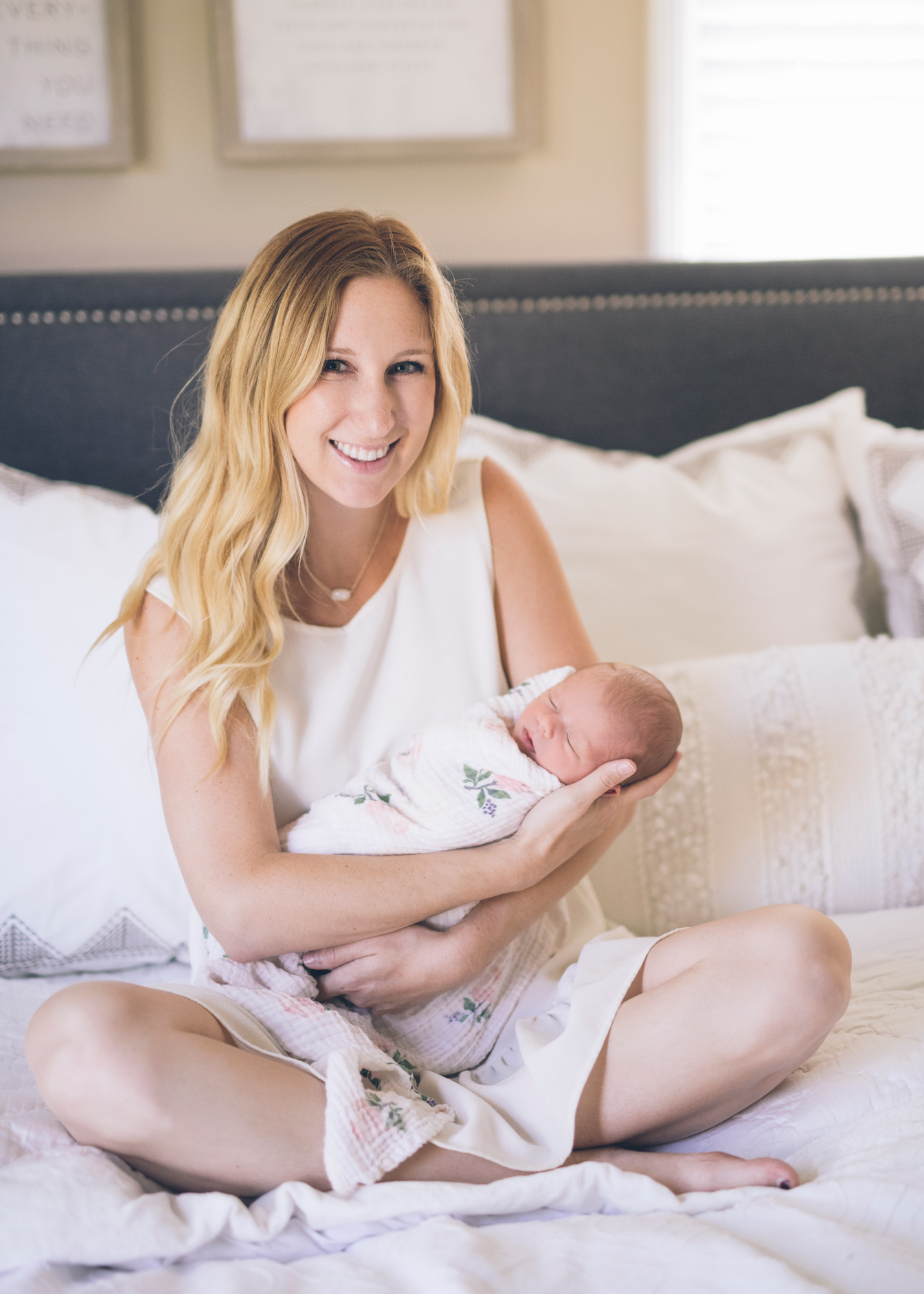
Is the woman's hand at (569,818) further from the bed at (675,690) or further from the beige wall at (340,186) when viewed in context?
the beige wall at (340,186)

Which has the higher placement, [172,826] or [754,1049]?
[172,826]

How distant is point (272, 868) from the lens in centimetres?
120

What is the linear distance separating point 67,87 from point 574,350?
1.12 metres

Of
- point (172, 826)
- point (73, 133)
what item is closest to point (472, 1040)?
point (172, 826)

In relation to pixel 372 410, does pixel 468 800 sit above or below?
below

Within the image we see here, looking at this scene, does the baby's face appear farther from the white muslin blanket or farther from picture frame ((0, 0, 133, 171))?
picture frame ((0, 0, 133, 171))

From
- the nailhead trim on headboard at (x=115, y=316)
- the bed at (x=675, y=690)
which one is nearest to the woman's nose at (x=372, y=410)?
the bed at (x=675, y=690)

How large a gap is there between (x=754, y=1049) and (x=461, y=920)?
371 mm

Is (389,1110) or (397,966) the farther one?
(397,966)

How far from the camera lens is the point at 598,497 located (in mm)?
1886

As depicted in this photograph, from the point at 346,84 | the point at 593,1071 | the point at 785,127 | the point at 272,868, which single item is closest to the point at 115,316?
the point at 346,84

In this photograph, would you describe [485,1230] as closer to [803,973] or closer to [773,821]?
[803,973]

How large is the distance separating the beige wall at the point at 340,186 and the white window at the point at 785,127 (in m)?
0.08

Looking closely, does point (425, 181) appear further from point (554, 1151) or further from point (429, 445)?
point (554, 1151)
